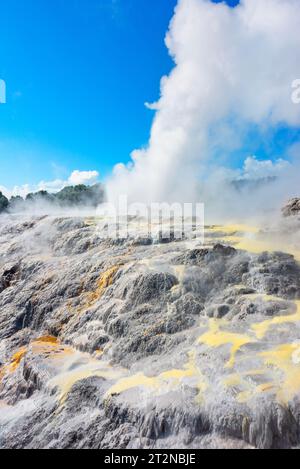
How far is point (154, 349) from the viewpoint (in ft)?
62.3

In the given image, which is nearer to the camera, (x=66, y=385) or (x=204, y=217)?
(x=66, y=385)

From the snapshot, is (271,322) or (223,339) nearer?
(223,339)

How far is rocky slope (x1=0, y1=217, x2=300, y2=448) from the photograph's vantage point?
14172 millimetres

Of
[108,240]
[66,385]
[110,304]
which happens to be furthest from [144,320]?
[108,240]

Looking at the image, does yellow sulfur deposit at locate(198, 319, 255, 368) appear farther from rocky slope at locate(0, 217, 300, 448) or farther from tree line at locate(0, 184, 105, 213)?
tree line at locate(0, 184, 105, 213)

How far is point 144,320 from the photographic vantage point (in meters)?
20.8

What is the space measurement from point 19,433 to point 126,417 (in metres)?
4.75
